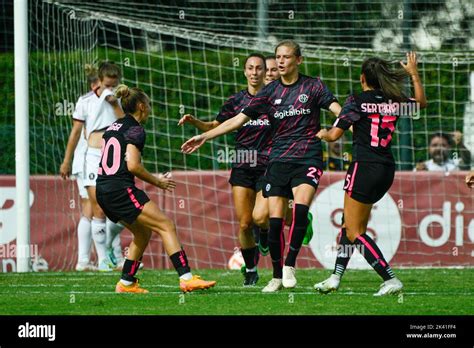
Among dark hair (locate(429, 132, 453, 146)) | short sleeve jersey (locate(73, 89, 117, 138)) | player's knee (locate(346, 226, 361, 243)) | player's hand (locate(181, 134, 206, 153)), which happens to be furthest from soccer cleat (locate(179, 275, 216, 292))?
dark hair (locate(429, 132, 453, 146))

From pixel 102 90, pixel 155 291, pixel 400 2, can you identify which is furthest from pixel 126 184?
pixel 400 2

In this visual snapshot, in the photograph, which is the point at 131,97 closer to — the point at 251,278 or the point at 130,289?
the point at 130,289

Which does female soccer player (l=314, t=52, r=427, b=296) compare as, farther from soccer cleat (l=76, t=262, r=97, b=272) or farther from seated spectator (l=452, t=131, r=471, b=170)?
seated spectator (l=452, t=131, r=471, b=170)

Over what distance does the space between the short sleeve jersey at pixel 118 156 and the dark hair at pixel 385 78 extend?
6.52ft

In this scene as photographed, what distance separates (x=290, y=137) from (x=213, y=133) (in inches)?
30.8

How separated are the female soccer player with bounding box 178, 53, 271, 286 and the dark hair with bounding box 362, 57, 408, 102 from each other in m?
1.89

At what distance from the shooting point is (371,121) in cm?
954

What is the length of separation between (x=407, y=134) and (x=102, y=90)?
511 cm

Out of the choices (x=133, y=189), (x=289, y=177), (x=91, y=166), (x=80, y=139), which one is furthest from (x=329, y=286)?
(x=80, y=139)

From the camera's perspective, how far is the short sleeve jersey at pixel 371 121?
Answer: 950 cm

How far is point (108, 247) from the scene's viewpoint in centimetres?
1374

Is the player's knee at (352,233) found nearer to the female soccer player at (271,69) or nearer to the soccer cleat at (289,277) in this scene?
the soccer cleat at (289,277)
